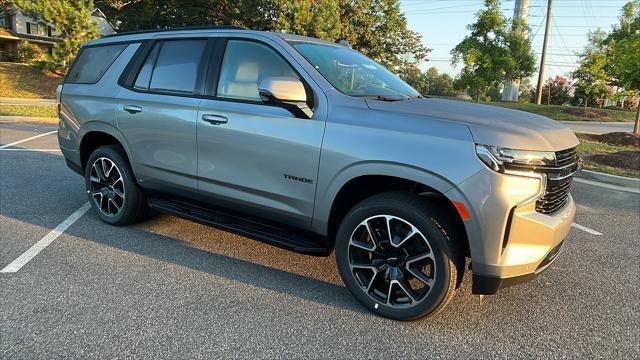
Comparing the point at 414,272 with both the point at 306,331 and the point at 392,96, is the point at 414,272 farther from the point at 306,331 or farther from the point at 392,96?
the point at 392,96

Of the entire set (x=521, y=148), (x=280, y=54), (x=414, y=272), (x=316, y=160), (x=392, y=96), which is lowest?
(x=414, y=272)

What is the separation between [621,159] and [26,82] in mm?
28060

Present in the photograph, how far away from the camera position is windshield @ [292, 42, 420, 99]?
143 inches

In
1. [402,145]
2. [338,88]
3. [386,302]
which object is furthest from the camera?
[338,88]

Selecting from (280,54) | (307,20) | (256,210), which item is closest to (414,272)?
(256,210)

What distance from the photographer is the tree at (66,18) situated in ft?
70.5

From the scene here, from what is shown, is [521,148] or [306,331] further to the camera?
[306,331]

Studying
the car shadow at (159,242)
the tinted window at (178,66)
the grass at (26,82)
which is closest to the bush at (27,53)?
the grass at (26,82)

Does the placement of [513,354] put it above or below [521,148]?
below

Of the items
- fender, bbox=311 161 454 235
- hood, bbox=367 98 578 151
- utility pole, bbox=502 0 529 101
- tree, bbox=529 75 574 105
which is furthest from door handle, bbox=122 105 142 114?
tree, bbox=529 75 574 105

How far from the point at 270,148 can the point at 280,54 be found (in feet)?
2.44

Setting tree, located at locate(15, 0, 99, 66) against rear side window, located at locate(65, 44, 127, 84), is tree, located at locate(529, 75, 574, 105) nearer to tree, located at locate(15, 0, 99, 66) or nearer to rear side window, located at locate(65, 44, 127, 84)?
tree, located at locate(15, 0, 99, 66)

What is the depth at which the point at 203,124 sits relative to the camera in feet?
12.8

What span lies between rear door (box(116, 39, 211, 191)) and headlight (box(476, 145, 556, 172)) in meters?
2.34
